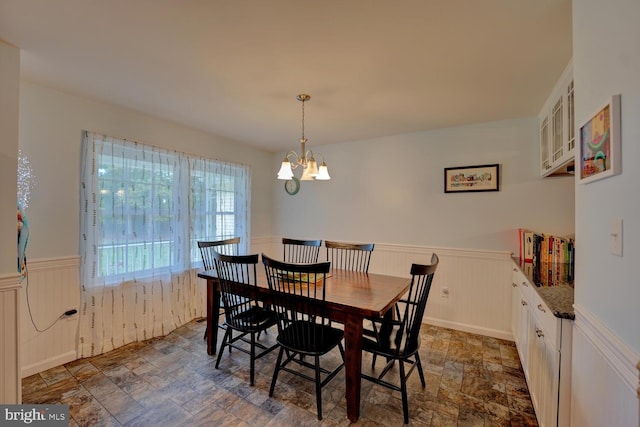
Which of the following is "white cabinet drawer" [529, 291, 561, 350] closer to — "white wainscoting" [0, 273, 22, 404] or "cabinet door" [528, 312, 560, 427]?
"cabinet door" [528, 312, 560, 427]

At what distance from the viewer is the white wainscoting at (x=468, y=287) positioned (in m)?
2.88

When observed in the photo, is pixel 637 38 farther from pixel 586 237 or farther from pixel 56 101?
pixel 56 101

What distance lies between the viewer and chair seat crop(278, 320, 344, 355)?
1.78 m

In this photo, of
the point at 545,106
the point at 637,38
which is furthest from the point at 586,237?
the point at 545,106

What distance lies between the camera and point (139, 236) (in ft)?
9.08

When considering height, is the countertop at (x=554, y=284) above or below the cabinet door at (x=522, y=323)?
above

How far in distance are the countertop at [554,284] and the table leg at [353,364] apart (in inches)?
39.7

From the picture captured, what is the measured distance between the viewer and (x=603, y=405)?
94 centimetres

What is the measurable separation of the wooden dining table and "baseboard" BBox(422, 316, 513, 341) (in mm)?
1372

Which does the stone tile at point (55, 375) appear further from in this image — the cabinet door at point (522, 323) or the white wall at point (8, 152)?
the cabinet door at point (522, 323)

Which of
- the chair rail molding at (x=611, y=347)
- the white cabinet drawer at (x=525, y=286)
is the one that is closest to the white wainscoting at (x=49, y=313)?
the chair rail molding at (x=611, y=347)

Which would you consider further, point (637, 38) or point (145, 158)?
point (145, 158)

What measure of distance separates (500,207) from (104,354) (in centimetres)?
A: 420

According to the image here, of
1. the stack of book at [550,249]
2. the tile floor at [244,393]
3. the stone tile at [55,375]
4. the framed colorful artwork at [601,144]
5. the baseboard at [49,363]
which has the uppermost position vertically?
the framed colorful artwork at [601,144]
